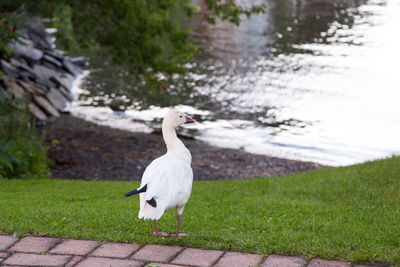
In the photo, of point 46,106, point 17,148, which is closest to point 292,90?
point 46,106

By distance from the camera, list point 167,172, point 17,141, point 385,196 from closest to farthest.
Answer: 1. point 167,172
2. point 385,196
3. point 17,141

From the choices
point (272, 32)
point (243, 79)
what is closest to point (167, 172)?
point (243, 79)

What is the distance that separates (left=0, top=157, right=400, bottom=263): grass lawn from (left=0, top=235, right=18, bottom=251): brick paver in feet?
0.58

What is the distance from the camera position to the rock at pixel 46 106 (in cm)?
2274

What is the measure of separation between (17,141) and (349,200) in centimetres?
777

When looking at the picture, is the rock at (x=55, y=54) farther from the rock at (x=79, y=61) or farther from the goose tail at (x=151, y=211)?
the goose tail at (x=151, y=211)

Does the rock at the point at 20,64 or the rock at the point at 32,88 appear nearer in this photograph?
the rock at the point at 32,88

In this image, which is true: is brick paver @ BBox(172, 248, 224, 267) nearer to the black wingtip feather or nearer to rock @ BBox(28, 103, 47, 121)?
the black wingtip feather

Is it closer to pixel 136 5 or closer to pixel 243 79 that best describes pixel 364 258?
pixel 136 5

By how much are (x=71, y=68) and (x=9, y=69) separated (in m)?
5.50

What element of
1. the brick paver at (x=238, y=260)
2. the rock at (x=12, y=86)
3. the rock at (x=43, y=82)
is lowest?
the rock at (x=43, y=82)

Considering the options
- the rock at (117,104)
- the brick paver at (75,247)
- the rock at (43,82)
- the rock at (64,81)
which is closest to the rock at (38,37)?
the rock at (64,81)

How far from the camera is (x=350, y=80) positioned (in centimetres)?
2788

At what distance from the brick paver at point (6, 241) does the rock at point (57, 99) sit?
57.3ft
